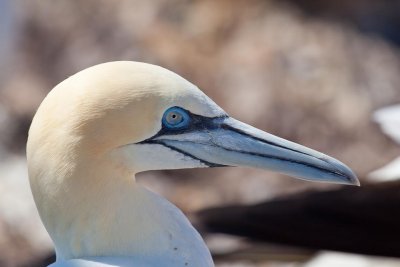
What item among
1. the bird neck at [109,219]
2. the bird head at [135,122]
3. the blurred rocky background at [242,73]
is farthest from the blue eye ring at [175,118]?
the blurred rocky background at [242,73]

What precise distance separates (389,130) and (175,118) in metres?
2.59

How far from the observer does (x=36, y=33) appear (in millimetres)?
5879

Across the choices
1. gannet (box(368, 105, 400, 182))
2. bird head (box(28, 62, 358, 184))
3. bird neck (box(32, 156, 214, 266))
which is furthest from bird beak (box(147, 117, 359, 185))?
gannet (box(368, 105, 400, 182))

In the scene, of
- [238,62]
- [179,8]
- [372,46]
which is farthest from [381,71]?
[179,8]

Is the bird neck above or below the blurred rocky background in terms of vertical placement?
below

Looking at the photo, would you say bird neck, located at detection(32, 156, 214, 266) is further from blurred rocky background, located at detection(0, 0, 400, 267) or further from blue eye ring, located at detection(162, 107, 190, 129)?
blurred rocky background, located at detection(0, 0, 400, 267)

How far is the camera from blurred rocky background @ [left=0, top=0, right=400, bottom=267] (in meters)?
5.14

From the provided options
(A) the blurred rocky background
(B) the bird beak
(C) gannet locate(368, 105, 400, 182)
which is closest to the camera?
(B) the bird beak

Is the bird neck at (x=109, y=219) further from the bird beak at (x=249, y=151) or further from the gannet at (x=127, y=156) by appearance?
the bird beak at (x=249, y=151)

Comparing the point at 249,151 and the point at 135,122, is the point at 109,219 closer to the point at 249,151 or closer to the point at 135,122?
the point at 135,122

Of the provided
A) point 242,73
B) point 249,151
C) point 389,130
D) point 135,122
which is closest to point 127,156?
point 135,122

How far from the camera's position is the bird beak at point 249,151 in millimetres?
2725

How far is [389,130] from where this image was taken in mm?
5059

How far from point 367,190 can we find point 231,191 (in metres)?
0.69
